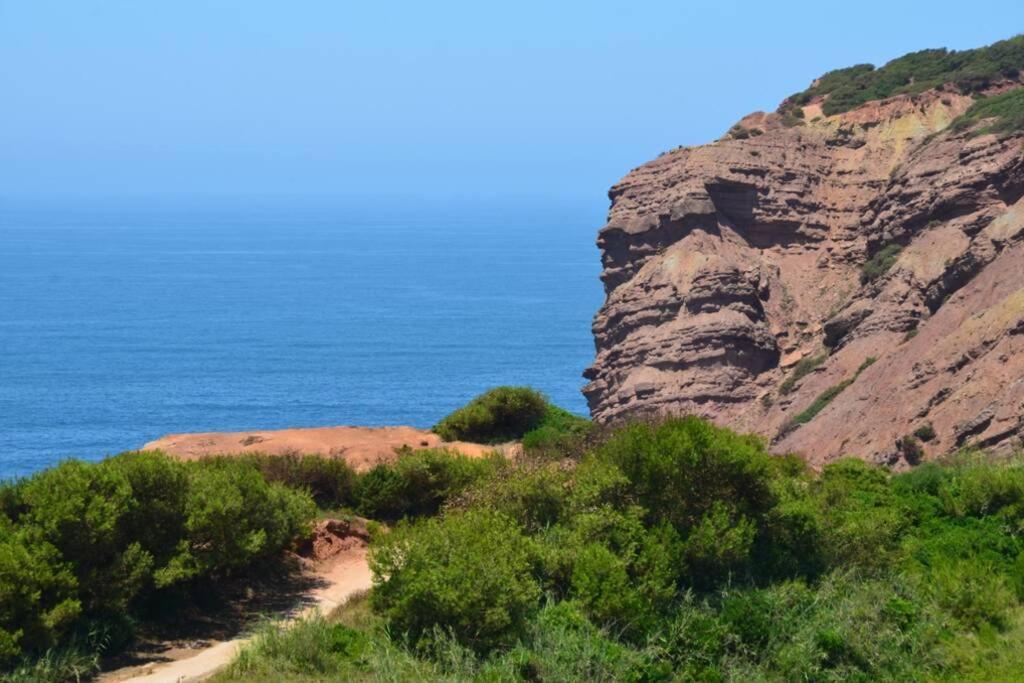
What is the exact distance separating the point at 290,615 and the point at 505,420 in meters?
13.4

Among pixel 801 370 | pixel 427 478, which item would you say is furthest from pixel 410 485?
pixel 801 370

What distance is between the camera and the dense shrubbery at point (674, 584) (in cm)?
1914

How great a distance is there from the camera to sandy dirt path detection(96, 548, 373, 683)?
18250 mm

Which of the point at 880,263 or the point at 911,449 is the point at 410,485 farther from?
the point at 880,263

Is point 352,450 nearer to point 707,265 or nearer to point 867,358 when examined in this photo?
point 867,358

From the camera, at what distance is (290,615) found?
20906 millimetres

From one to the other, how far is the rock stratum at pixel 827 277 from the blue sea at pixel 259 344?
22111 millimetres

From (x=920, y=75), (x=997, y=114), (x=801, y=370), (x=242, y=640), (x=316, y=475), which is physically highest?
(x=920, y=75)

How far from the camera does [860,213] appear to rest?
59906mm

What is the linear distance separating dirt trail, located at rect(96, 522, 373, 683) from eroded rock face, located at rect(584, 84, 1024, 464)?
21343 millimetres

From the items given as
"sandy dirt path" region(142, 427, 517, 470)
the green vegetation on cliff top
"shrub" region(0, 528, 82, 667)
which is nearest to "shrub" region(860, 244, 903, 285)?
"sandy dirt path" region(142, 427, 517, 470)

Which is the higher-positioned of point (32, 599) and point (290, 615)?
point (32, 599)

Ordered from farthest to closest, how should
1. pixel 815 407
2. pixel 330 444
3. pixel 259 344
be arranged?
pixel 259 344, pixel 815 407, pixel 330 444

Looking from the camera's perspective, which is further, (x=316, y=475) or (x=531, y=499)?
(x=316, y=475)
